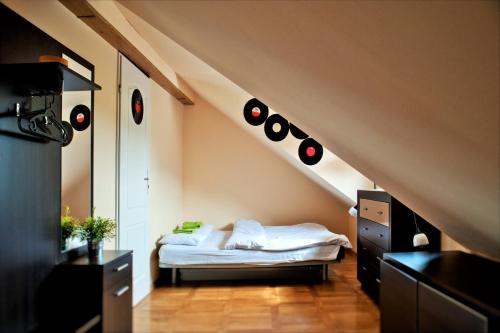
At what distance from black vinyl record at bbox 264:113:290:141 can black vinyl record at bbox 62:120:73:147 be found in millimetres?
2570

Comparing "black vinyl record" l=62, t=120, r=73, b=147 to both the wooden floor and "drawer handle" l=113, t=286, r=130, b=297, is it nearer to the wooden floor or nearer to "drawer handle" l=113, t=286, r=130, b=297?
"drawer handle" l=113, t=286, r=130, b=297

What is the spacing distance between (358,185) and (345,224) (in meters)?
1.21

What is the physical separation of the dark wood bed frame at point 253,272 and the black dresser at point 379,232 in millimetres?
382

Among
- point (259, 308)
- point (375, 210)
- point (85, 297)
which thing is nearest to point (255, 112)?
point (375, 210)

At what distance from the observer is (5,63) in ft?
4.54

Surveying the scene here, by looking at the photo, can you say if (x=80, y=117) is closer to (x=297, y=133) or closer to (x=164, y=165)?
(x=164, y=165)

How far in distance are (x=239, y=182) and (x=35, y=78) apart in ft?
12.6

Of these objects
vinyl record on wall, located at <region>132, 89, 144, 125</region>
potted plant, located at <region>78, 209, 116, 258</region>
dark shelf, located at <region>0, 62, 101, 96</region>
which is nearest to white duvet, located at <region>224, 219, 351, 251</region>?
vinyl record on wall, located at <region>132, 89, 144, 125</region>

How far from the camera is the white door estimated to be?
2713mm

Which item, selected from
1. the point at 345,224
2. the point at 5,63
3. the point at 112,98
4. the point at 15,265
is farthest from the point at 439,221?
the point at 345,224

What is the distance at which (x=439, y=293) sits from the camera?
1236 millimetres

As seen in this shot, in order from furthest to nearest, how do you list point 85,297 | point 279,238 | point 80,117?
point 279,238, point 80,117, point 85,297

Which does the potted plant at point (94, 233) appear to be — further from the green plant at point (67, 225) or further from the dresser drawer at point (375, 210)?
the dresser drawer at point (375, 210)

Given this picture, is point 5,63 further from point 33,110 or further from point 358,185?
point 358,185
